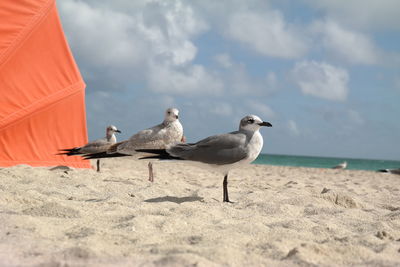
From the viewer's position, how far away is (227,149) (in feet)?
13.7

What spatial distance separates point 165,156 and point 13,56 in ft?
14.1

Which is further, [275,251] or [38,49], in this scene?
[38,49]

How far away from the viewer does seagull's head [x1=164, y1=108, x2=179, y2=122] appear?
20.5 ft

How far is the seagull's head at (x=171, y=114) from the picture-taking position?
624 centimetres

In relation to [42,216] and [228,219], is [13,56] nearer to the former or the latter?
[42,216]

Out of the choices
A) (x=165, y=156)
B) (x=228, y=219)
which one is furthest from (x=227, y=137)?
(x=228, y=219)

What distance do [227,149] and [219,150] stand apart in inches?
3.2

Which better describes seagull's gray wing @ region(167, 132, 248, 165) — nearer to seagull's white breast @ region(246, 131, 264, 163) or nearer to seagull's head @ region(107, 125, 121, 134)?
seagull's white breast @ region(246, 131, 264, 163)

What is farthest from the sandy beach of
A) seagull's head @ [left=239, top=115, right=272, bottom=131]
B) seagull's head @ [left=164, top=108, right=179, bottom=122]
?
seagull's head @ [left=164, top=108, right=179, bottom=122]

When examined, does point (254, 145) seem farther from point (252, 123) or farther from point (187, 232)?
point (187, 232)

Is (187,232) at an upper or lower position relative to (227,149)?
lower

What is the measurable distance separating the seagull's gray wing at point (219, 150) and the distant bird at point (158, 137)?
6.37 feet

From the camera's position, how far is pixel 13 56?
7195mm

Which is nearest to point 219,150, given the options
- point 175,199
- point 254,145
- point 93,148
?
point 254,145
